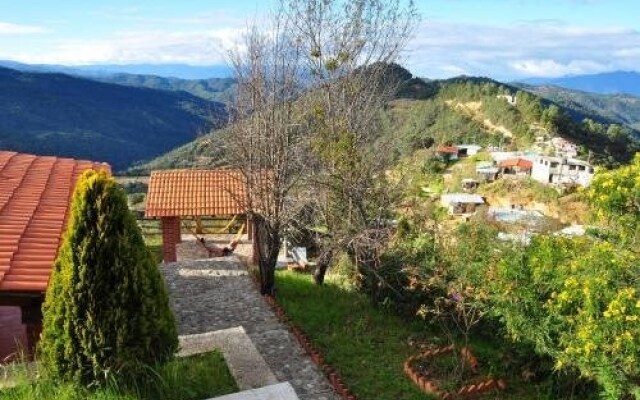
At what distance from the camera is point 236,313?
465 inches

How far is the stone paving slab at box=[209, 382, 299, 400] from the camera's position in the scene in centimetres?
676

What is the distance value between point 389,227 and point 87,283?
26.1ft

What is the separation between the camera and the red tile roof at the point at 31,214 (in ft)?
22.3

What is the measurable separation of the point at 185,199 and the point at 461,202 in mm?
44444

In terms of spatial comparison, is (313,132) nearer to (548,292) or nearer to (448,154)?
(548,292)

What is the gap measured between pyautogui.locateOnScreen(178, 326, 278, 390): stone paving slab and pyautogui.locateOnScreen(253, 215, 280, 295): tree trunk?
3.21m

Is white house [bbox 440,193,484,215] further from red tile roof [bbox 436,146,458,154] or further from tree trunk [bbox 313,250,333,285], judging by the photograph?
tree trunk [bbox 313,250,333,285]

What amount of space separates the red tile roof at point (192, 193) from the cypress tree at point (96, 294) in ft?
31.5

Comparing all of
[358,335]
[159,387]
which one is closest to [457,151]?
[358,335]

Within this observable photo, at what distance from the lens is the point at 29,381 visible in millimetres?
6398

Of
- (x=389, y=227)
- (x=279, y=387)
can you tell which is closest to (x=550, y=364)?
(x=279, y=387)

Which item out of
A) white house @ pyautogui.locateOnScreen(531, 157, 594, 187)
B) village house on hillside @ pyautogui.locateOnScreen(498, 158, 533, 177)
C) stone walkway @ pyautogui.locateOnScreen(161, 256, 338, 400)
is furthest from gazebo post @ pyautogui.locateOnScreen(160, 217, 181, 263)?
village house on hillside @ pyautogui.locateOnScreen(498, 158, 533, 177)

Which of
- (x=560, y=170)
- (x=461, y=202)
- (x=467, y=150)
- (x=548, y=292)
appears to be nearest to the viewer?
(x=548, y=292)

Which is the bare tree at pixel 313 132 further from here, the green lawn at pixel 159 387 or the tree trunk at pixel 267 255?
the green lawn at pixel 159 387
